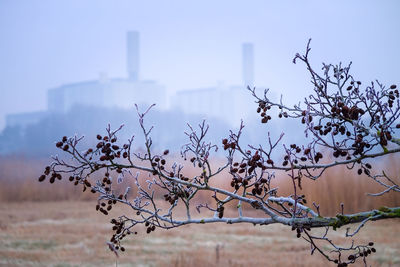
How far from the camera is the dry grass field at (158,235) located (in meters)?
4.20

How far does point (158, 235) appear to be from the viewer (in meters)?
5.15

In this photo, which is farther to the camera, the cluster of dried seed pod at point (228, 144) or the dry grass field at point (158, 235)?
the dry grass field at point (158, 235)

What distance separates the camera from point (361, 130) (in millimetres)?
1850

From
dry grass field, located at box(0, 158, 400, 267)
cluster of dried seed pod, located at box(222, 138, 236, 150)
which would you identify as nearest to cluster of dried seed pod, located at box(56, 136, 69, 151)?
cluster of dried seed pod, located at box(222, 138, 236, 150)

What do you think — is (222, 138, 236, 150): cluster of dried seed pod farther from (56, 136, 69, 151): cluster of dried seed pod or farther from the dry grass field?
the dry grass field

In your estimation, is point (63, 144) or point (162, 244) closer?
point (63, 144)

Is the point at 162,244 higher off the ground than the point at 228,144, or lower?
lower

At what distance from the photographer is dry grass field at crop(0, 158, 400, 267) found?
13.8 ft

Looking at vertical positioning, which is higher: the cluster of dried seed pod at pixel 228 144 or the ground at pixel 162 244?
the cluster of dried seed pod at pixel 228 144

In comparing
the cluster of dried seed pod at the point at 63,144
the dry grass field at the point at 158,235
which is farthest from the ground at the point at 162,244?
the cluster of dried seed pod at the point at 63,144

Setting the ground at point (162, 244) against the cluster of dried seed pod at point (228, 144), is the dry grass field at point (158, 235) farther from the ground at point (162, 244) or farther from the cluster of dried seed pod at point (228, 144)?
the cluster of dried seed pod at point (228, 144)

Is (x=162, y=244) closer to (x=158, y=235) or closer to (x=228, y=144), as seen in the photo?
(x=158, y=235)

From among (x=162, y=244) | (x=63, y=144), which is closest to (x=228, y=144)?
(x=63, y=144)

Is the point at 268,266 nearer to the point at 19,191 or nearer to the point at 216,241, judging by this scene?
the point at 216,241
